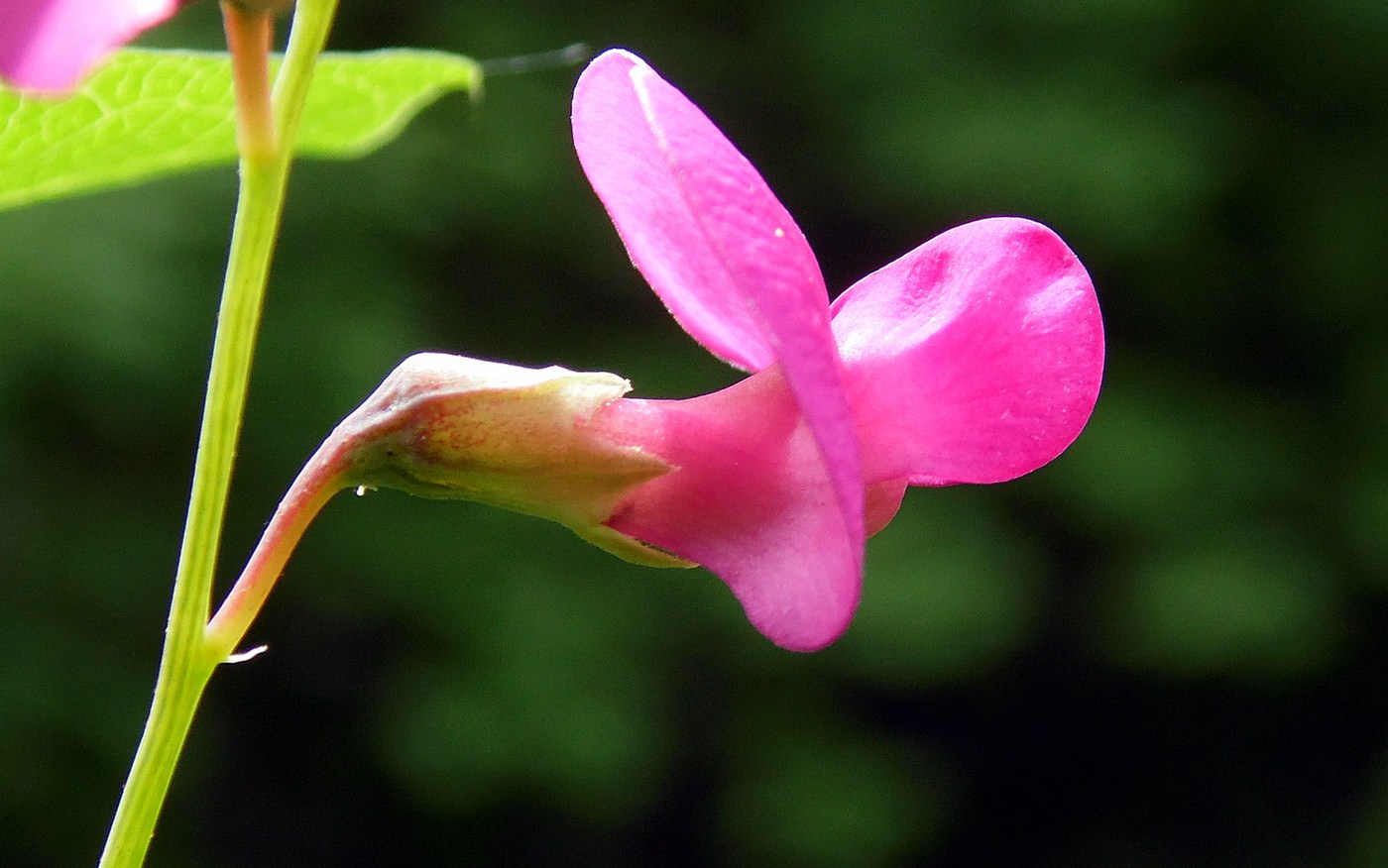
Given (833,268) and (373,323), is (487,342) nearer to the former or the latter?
(373,323)

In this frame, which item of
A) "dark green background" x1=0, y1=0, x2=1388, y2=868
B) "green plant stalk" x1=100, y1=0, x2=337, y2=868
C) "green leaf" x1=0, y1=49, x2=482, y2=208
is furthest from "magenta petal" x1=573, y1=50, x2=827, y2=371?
"dark green background" x1=0, y1=0, x2=1388, y2=868

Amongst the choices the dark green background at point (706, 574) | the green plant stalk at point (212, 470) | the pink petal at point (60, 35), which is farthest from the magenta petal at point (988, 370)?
the dark green background at point (706, 574)

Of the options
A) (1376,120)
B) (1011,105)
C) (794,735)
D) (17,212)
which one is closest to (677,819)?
(794,735)

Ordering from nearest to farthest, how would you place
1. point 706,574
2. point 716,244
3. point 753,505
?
1. point 716,244
2. point 753,505
3. point 706,574

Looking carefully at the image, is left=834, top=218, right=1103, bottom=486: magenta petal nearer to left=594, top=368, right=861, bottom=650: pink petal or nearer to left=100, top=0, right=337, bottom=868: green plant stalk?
left=594, top=368, right=861, bottom=650: pink petal

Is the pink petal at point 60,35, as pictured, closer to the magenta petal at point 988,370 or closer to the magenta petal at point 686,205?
the magenta petal at point 686,205

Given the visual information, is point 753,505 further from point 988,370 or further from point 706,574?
point 706,574

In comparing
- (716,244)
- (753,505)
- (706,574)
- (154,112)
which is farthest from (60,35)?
(706,574)
